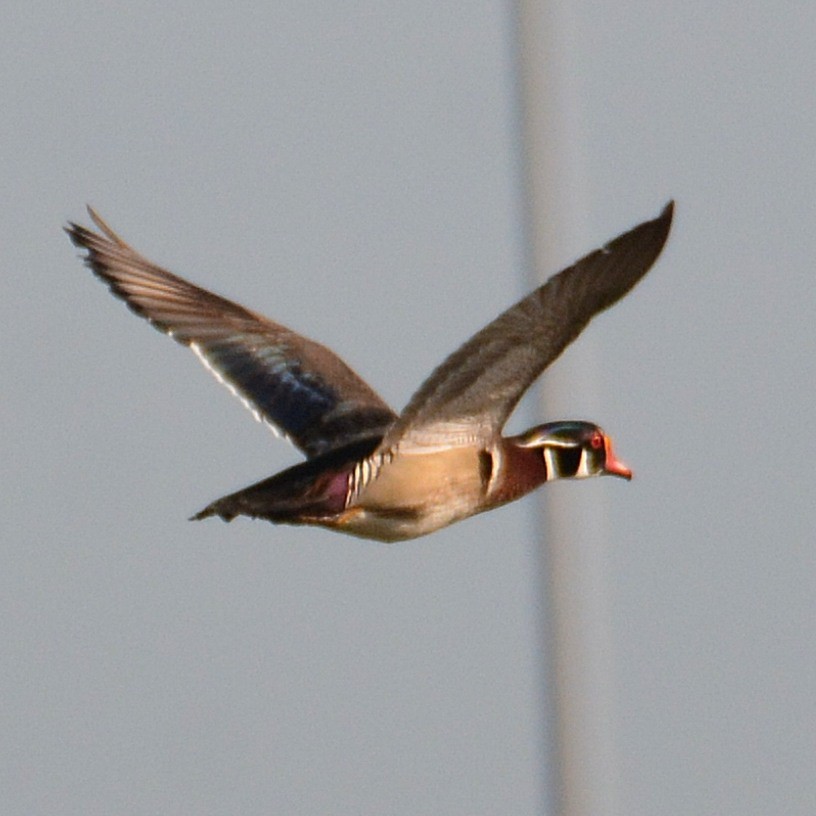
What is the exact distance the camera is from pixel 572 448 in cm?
414

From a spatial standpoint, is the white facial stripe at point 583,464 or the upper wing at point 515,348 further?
the white facial stripe at point 583,464

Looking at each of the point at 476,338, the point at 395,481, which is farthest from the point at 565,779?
the point at 476,338

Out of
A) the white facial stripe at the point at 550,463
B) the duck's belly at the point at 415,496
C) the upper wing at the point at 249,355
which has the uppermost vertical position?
the upper wing at the point at 249,355

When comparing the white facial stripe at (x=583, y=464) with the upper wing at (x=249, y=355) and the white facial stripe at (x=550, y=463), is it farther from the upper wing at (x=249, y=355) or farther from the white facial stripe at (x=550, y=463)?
the upper wing at (x=249, y=355)

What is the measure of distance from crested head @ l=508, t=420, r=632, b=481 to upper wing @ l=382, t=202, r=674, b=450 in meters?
0.21

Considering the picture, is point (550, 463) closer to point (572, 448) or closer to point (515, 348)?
point (572, 448)

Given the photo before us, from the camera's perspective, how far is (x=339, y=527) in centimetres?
389

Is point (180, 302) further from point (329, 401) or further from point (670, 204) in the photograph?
point (670, 204)

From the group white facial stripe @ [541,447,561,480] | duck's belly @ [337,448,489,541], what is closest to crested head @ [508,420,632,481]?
white facial stripe @ [541,447,561,480]

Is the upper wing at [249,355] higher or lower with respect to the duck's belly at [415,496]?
higher

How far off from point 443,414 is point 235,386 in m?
0.61

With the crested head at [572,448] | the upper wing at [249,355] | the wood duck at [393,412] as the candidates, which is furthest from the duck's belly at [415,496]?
the upper wing at [249,355]

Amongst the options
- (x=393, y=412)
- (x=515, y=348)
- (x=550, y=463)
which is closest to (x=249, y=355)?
(x=393, y=412)

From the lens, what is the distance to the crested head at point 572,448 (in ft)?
13.4
